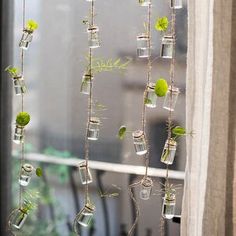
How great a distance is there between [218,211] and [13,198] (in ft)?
3.68

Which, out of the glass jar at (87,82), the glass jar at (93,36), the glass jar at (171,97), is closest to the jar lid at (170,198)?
the glass jar at (171,97)

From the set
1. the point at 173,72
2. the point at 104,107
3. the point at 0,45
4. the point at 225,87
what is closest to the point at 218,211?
the point at 225,87

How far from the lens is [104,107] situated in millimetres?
1917

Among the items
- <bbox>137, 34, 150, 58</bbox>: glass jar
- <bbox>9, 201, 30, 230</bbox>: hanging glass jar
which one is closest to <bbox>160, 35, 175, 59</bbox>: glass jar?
<bbox>137, 34, 150, 58</bbox>: glass jar

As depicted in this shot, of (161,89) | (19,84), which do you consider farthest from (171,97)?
(19,84)

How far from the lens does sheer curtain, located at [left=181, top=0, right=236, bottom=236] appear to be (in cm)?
144

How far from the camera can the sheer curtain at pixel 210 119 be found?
4.74 feet

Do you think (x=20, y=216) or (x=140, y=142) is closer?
(x=140, y=142)

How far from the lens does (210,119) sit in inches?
58.1

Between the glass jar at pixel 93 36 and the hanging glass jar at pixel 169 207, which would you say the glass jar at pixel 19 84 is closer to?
the glass jar at pixel 93 36

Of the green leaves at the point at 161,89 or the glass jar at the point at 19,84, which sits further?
the glass jar at the point at 19,84

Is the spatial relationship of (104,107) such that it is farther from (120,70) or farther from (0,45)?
(0,45)

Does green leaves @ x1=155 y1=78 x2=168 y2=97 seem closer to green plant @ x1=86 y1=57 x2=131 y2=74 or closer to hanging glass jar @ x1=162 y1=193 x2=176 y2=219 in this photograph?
green plant @ x1=86 y1=57 x2=131 y2=74

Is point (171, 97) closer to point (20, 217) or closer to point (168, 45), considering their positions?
point (168, 45)
